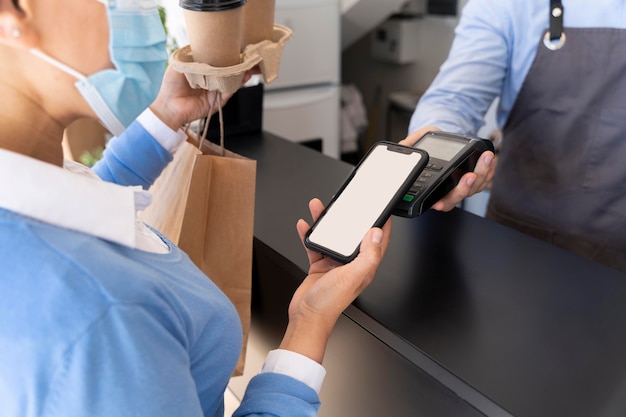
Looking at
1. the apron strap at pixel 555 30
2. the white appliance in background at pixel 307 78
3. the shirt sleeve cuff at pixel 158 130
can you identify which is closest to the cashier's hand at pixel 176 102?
the shirt sleeve cuff at pixel 158 130

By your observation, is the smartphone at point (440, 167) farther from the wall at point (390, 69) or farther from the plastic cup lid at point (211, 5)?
the wall at point (390, 69)

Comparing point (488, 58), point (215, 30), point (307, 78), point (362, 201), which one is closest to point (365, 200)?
point (362, 201)

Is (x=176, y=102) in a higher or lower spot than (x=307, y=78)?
higher

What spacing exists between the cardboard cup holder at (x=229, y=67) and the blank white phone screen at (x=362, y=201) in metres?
0.17

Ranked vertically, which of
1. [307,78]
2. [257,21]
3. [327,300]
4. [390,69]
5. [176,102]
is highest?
[257,21]

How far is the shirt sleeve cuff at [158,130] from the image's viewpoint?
719 mm

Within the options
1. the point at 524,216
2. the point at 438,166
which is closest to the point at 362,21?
the point at 524,216

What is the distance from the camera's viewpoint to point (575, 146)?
94 cm

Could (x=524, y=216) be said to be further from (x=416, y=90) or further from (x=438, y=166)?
(x=416, y=90)

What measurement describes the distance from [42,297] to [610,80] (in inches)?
35.5

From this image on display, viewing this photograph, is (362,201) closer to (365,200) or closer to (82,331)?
(365,200)

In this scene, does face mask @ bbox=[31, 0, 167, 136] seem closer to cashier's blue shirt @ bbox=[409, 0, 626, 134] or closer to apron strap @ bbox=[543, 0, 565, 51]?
cashier's blue shirt @ bbox=[409, 0, 626, 134]

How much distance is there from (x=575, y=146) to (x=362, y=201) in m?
0.54

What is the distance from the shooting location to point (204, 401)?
501 mm
